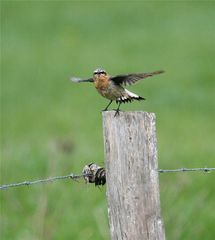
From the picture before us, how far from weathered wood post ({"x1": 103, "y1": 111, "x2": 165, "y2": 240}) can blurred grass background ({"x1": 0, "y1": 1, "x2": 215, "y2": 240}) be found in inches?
131

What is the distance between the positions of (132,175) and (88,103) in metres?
12.3

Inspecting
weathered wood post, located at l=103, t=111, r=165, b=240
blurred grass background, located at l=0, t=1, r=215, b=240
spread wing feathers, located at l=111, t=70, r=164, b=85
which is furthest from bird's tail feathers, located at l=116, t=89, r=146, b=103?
blurred grass background, located at l=0, t=1, r=215, b=240

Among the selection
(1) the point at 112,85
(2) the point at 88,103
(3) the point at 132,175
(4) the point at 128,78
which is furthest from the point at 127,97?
(2) the point at 88,103

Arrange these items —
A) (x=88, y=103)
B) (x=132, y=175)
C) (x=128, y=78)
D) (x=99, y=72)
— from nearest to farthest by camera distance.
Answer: (x=132, y=175) → (x=128, y=78) → (x=99, y=72) → (x=88, y=103)

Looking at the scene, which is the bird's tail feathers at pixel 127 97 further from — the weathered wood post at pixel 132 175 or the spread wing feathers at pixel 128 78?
the weathered wood post at pixel 132 175

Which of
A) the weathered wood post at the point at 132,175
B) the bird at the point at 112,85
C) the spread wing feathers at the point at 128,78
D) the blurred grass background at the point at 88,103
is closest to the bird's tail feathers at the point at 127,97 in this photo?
the bird at the point at 112,85

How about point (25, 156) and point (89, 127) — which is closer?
point (25, 156)

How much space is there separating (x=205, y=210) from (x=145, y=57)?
41.1 ft

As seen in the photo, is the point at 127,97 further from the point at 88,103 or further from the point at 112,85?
the point at 88,103

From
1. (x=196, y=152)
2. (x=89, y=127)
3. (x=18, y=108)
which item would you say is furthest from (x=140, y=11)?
(x=196, y=152)

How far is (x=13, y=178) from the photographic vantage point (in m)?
11.2

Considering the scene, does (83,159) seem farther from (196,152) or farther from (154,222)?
(154,222)

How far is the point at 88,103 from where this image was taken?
686 inches

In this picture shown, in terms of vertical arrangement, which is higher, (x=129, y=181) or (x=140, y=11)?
(x=140, y=11)
